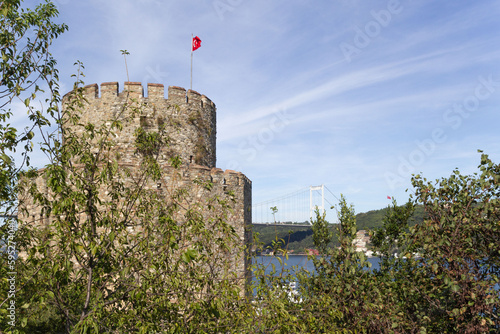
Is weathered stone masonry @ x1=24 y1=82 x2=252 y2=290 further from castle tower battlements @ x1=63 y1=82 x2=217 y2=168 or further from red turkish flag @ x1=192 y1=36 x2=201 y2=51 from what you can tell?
red turkish flag @ x1=192 y1=36 x2=201 y2=51

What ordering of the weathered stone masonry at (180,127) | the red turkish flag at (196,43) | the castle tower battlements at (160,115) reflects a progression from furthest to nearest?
the red turkish flag at (196,43)
the castle tower battlements at (160,115)
the weathered stone masonry at (180,127)

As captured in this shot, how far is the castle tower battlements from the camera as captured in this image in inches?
643

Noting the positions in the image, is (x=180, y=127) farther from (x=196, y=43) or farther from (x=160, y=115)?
(x=196, y=43)

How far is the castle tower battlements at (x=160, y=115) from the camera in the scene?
53.6 ft

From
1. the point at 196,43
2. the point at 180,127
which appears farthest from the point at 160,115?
the point at 196,43

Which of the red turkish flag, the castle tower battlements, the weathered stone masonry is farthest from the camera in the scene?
the red turkish flag

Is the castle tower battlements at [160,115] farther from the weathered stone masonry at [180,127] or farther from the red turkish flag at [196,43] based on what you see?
the red turkish flag at [196,43]

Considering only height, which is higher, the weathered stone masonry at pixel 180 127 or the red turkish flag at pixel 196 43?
the red turkish flag at pixel 196 43

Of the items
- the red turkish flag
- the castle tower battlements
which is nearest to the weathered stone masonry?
the castle tower battlements

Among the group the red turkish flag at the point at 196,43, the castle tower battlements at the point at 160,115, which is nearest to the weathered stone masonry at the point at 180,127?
the castle tower battlements at the point at 160,115

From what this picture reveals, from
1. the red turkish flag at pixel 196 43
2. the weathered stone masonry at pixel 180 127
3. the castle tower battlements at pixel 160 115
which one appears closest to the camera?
the weathered stone masonry at pixel 180 127

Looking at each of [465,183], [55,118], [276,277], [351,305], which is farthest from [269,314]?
[465,183]

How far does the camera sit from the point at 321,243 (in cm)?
1330

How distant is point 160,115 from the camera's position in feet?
54.9
